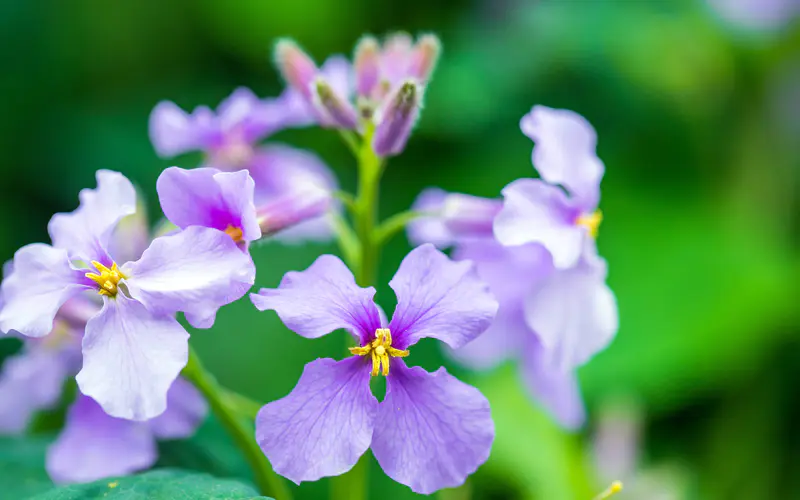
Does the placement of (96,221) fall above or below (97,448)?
above

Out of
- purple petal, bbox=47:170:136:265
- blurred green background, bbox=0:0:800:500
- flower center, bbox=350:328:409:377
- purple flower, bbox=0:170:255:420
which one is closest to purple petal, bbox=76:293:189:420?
purple flower, bbox=0:170:255:420

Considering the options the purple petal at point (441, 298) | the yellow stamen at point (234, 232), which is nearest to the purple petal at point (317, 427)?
the purple petal at point (441, 298)

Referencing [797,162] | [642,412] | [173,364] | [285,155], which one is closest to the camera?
[173,364]

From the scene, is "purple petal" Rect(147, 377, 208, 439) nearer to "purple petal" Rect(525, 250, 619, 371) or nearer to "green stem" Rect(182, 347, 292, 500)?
"green stem" Rect(182, 347, 292, 500)

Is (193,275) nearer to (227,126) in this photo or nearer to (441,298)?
(441,298)

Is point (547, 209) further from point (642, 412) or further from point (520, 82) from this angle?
point (520, 82)

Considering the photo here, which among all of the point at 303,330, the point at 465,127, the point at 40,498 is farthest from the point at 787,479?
the point at 40,498

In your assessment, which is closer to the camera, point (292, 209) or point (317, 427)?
point (317, 427)

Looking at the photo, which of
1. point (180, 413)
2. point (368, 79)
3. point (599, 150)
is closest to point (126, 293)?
point (180, 413)
